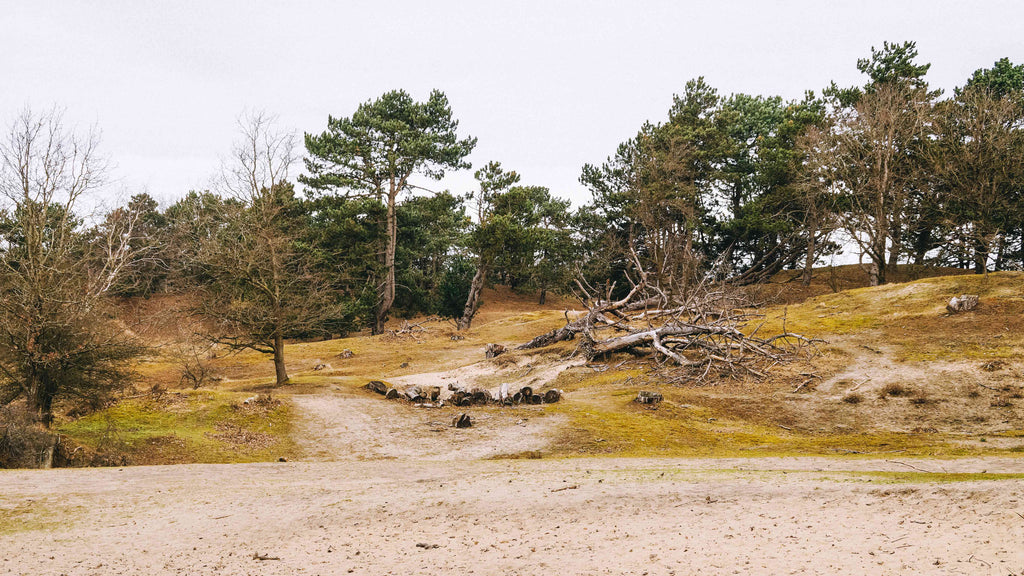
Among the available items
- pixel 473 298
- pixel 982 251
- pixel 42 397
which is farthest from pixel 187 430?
pixel 982 251

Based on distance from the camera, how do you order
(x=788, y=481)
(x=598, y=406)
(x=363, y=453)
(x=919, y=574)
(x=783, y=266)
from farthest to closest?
(x=783, y=266), (x=598, y=406), (x=363, y=453), (x=788, y=481), (x=919, y=574)

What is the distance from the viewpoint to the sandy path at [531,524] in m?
4.99

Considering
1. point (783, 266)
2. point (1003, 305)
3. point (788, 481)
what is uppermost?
point (783, 266)

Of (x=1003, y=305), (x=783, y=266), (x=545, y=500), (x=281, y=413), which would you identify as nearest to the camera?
(x=545, y=500)

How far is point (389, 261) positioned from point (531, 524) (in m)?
38.3

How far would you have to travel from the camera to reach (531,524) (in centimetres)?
650

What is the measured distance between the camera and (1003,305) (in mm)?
22984

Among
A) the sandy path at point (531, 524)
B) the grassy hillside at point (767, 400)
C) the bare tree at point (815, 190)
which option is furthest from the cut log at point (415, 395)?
the bare tree at point (815, 190)

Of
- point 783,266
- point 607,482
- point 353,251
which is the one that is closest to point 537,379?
point 607,482

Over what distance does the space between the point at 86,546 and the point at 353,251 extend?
3741cm

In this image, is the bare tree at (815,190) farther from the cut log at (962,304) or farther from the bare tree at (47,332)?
the bare tree at (47,332)

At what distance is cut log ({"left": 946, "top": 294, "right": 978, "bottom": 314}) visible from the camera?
77.5ft

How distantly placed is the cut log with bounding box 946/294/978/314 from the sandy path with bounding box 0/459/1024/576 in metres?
18.1

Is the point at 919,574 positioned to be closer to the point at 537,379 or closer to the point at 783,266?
the point at 537,379
